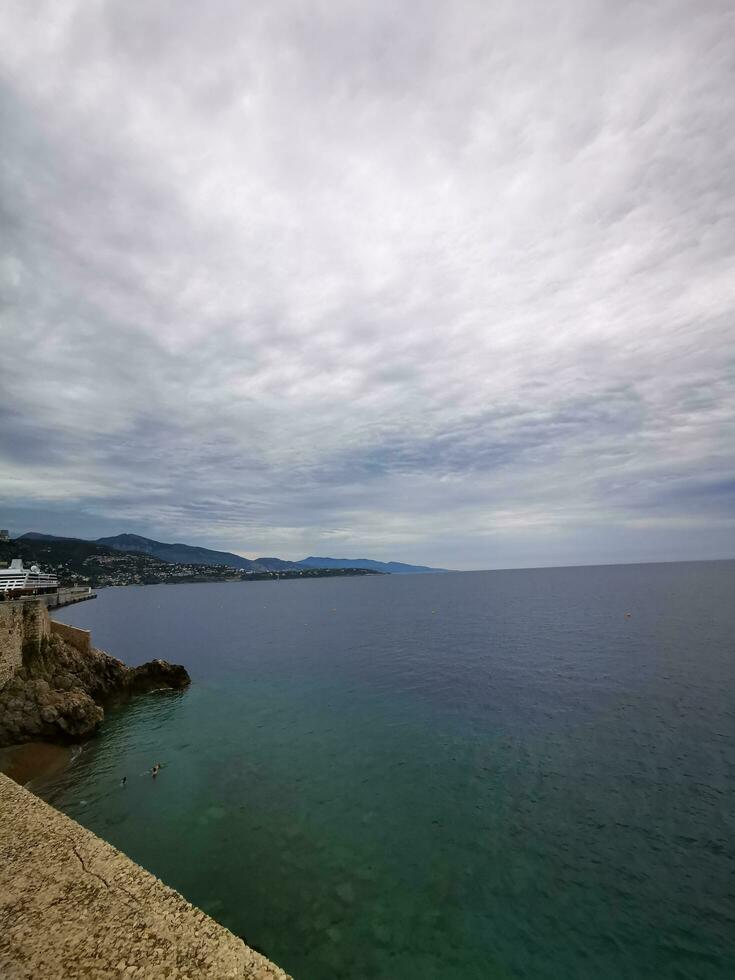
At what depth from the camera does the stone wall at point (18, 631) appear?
2945cm

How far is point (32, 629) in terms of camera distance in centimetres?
3247

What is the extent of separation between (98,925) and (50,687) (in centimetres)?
2860

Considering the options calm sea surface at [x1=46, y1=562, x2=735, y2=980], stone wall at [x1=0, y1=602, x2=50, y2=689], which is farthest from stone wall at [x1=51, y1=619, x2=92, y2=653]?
calm sea surface at [x1=46, y1=562, x2=735, y2=980]

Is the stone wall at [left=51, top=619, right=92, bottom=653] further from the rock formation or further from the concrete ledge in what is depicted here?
the concrete ledge

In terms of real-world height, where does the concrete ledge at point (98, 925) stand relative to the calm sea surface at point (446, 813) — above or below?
above

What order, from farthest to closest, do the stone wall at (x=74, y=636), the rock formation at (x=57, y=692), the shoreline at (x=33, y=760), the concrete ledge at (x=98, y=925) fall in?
the stone wall at (x=74, y=636) → the rock formation at (x=57, y=692) → the shoreline at (x=33, y=760) → the concrete ledge at (x=98, y=925)

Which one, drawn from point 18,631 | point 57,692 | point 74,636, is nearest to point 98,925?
point 57,692

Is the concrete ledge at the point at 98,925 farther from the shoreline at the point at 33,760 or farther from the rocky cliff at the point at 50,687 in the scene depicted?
the rocky cliff at the point at 50,687

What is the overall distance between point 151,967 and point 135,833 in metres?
13.7

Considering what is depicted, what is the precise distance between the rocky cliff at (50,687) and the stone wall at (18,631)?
6 cm

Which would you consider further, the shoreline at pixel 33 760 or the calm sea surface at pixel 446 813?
the shoreline at pixel 33 760

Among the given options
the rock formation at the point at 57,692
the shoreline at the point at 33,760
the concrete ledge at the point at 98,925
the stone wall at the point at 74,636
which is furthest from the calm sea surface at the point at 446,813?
the stone wall at the point at 74,636

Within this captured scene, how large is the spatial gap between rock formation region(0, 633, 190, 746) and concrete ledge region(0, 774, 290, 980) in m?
19.4

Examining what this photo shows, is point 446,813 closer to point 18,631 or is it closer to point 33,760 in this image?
point 33,760
